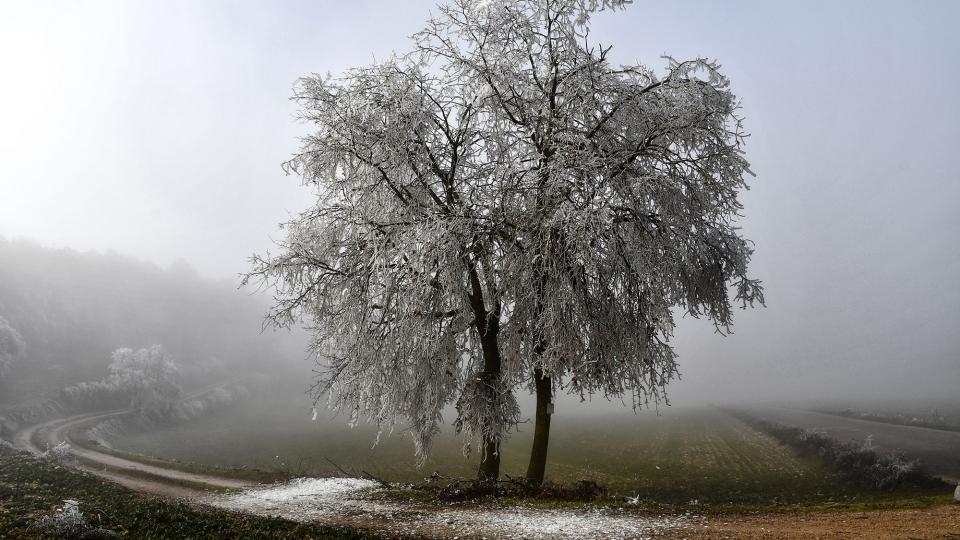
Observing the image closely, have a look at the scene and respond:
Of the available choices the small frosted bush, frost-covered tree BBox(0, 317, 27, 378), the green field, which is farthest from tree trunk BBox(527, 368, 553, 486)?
frost-covered tree BBox(0, 317, 27, 378)

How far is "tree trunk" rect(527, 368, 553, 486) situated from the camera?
12.8 metres

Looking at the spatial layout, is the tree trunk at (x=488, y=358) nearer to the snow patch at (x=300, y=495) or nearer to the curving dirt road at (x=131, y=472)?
the snow patch at (x=300, y=495)

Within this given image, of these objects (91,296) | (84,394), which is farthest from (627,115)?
(91,296)

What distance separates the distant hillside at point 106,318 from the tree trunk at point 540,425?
75.9m

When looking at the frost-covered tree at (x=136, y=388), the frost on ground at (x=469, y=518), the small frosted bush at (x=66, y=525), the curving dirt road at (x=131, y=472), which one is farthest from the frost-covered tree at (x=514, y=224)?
the frost-covered tree at (x=136, y=388)

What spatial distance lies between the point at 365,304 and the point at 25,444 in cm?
5193

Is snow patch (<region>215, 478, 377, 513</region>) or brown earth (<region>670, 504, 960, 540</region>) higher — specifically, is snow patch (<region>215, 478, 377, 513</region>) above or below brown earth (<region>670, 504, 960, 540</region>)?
below

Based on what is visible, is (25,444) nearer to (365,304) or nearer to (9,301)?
(365,304)

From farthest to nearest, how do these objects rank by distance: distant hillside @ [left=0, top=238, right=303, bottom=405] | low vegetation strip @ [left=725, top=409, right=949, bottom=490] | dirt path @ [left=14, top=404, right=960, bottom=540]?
distant hillside @ [left=0, top=238, right=303, bottom=405], low vegetation strip @ [left=725, top=409, right=949, bottom=490], dirt path @ [left=14, top=404, right=960, bottom=540]

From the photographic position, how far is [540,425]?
43.0 ft

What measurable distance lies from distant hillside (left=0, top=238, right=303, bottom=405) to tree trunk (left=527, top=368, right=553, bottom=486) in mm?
75889

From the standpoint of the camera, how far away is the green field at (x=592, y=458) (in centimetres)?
2286

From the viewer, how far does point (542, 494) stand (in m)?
12.2

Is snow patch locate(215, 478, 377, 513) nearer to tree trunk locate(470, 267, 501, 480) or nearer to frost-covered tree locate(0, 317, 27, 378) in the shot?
Result: tree trunk locate(470, 267, 501, 480)
